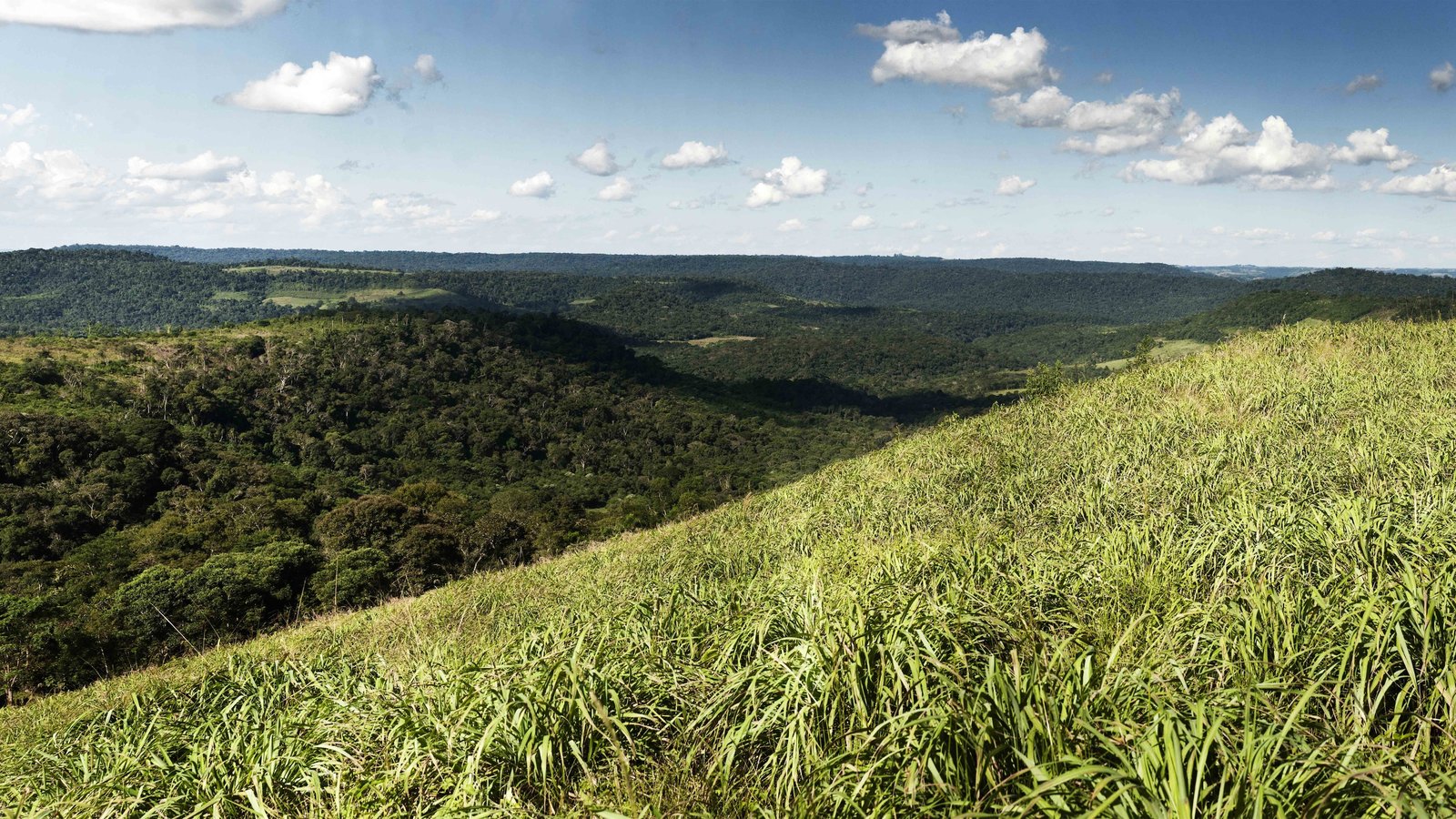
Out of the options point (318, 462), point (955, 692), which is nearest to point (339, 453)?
point (318, 462)

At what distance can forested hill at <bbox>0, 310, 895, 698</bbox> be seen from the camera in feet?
90.1

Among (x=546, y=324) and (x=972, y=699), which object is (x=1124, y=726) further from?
(x=546, y=324)

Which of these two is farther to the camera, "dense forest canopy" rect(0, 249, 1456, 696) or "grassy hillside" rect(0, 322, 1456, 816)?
"dense forest canopy" rect(0, 249, 1456, 696)

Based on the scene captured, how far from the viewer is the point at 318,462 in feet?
245

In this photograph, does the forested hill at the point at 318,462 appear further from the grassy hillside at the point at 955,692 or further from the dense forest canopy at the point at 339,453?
the grassy hillside at the point at 955,692

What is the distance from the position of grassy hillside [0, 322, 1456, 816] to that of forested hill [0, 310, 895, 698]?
2968 millimetres

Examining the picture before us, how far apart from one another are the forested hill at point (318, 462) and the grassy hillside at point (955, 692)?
2.97m

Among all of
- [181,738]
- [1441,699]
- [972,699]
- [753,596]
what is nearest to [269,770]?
[181,738]

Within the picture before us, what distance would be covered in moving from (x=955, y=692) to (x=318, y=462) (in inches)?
3316

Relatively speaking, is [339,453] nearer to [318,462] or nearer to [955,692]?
[318,462]

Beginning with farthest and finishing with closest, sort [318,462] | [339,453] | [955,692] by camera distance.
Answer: [339,453], [318,462], [955,692]

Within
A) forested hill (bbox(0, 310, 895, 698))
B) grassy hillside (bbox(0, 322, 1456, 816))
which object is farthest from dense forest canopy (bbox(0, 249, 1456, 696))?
grassy hillside (bbox(0, 322, 1456, 816))

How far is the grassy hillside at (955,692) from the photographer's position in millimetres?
2277

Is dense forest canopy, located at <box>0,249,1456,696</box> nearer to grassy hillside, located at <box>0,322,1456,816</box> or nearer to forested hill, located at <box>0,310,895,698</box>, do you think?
forested hill, located at <box>0,310,895,698</box>
